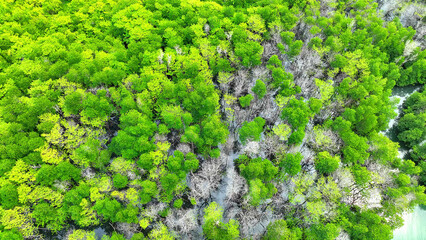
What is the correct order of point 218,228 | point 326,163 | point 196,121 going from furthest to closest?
point 196,121
point 326,163
point 218,228

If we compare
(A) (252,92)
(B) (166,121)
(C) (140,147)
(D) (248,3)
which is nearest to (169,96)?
(B) (166,121)

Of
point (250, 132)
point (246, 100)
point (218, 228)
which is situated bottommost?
point (218, 228)

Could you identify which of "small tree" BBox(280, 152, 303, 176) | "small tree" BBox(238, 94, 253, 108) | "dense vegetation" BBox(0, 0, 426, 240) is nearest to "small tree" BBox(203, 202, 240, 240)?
"dense vegetation" BBox(0, 0, 426, 240)

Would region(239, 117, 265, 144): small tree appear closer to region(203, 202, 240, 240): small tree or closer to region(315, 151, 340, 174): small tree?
region(315, 151, 340, 174): small tree

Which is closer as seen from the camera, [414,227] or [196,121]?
[414,227]

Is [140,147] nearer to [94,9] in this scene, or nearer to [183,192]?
[183,192]

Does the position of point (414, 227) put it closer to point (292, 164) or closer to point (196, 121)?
point (292, 164)

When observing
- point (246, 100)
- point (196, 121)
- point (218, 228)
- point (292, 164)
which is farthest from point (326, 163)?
point (196, 121)

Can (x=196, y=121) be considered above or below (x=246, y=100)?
below

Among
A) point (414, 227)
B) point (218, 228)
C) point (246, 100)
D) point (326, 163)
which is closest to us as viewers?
point (218, 228)
